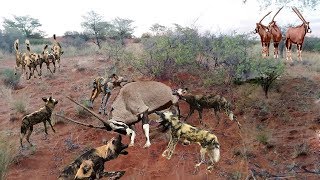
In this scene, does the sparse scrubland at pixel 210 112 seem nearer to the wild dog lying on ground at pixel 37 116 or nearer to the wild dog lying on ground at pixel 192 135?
the wild dog lying on ground at pixel 37 116

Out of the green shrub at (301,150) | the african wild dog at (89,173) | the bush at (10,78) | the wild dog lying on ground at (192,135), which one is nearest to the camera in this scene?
the african wild dog at (89,173)

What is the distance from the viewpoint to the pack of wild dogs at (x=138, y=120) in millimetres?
5547

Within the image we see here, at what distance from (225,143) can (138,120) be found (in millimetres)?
2405

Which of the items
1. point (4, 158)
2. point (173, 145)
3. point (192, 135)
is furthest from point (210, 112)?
point (4, 158)

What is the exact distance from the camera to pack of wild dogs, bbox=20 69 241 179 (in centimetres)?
555

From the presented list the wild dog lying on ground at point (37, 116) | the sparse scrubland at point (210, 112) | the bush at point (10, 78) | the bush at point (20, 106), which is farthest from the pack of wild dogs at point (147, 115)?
the bush at point (10, 78)

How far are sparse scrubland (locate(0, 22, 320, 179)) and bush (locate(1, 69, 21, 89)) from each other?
0.04m

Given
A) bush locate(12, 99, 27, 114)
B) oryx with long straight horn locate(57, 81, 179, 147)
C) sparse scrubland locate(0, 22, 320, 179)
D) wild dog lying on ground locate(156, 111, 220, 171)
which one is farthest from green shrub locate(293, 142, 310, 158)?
bush locate(12, 99, 27, 114)

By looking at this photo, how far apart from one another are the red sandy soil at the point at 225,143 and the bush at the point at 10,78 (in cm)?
299

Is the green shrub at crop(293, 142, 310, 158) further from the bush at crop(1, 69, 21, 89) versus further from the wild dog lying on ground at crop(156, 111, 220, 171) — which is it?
the bush at crop(1, 69, 21, 89)

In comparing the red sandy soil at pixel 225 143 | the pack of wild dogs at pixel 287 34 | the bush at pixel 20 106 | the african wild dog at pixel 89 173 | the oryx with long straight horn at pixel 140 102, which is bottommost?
the red sandy soil at pixel 225 143

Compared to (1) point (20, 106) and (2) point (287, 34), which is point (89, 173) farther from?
(1) point (20, 106)

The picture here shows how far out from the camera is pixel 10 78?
1694cm

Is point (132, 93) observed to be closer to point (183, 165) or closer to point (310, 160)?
point (183, 165)
